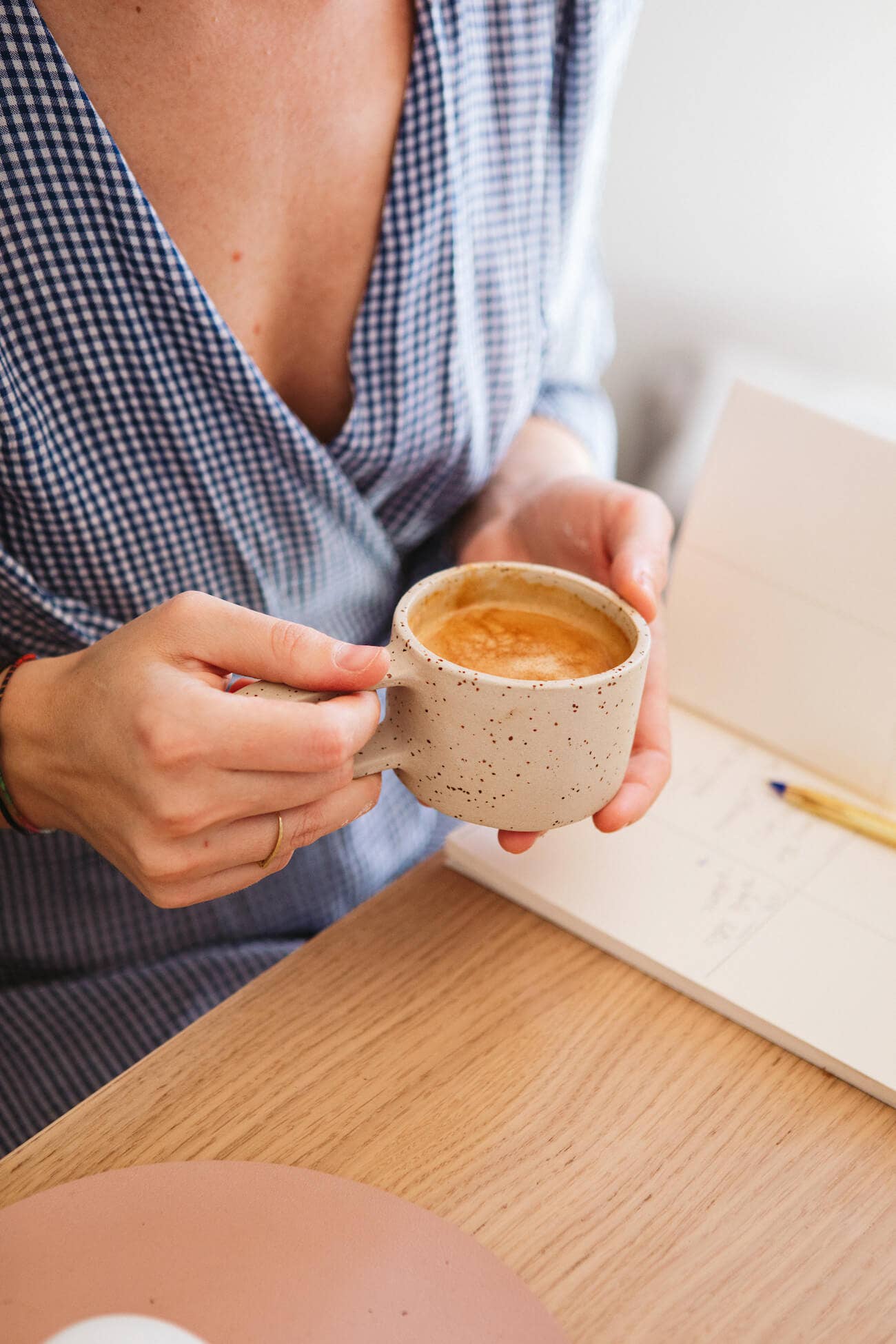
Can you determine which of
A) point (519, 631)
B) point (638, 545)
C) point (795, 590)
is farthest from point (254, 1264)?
point (795, 590)

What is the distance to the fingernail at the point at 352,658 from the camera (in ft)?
1.81

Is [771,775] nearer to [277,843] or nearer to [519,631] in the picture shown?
[519,631]

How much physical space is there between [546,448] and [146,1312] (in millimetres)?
788

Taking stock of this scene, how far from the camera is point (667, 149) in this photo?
1771mm

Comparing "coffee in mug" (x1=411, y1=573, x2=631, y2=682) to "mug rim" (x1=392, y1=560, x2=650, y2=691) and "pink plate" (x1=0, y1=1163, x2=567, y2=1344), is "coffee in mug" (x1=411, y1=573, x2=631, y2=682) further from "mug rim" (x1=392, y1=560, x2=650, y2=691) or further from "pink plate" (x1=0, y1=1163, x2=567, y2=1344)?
"pink plate" (x1=0, y1=1163, x2=567, y2=1344)

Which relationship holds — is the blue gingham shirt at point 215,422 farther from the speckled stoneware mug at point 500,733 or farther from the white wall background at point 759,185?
the white wall background at point 759,185

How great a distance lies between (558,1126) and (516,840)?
172mm

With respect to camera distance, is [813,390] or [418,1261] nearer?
[418,1261]

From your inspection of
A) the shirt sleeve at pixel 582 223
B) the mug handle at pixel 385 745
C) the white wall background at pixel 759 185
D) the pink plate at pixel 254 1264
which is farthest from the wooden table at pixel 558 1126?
the white wall background at pixel 759 185

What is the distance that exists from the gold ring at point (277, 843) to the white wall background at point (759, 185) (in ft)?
4.71

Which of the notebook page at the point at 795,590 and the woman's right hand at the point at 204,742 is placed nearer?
the woman's right hand at the point at 204,742

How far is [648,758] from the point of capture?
714 mm

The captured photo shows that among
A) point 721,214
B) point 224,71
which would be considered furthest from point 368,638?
point 721,214

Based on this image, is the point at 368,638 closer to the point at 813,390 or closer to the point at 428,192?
the point at 428,192
